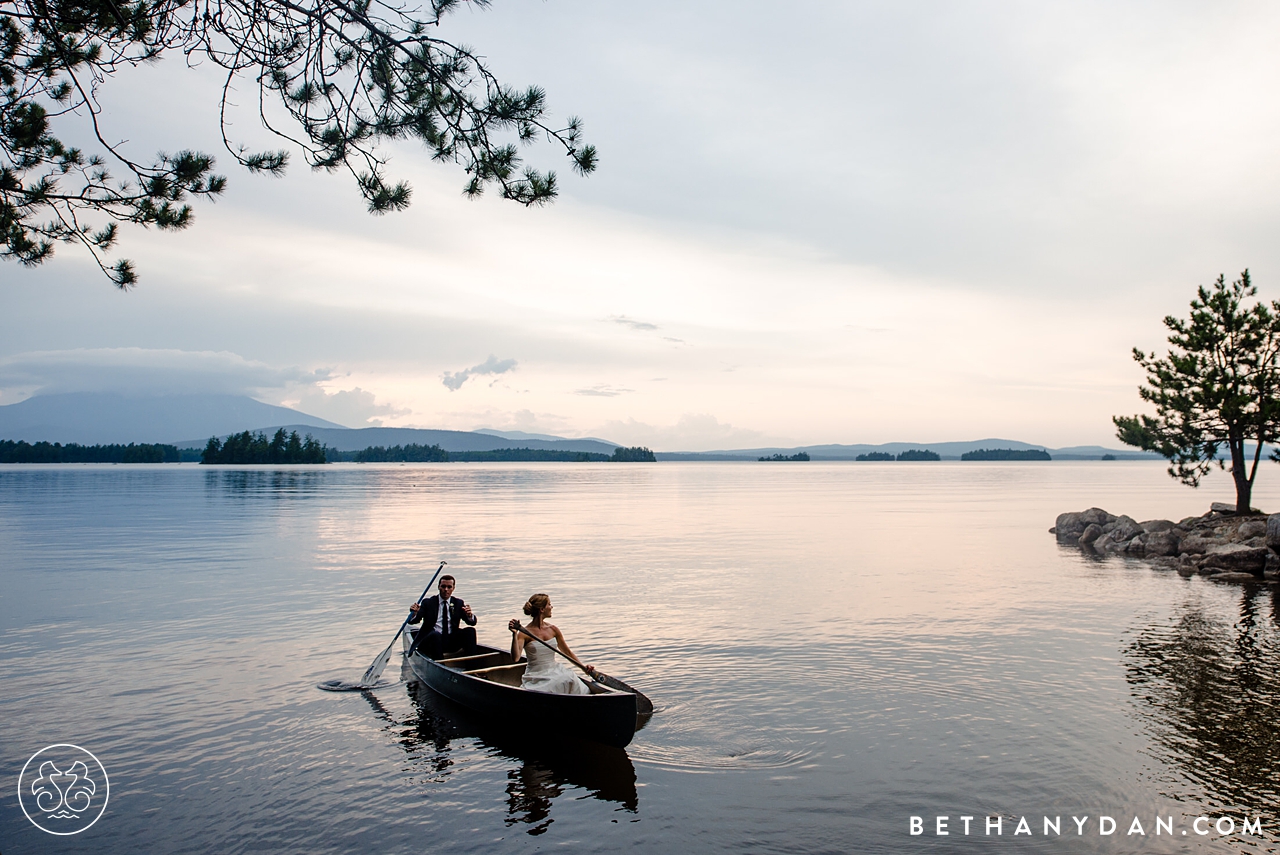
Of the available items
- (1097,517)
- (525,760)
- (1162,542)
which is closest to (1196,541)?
(1162,542)

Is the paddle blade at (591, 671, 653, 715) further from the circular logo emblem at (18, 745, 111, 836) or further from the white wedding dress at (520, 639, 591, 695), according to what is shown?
the circular logo emblem at (18, 745, 111, 836)

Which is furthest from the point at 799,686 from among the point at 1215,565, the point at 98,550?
the point at 98,550

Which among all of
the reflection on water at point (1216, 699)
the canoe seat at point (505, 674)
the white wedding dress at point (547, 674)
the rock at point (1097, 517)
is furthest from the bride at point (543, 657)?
the rock at point (1097, 517)

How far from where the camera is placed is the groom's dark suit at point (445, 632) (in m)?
15.7

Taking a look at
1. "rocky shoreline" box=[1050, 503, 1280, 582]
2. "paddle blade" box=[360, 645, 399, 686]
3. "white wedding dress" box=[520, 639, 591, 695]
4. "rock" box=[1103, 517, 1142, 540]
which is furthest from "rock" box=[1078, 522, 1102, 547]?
"paddle blade" box=[360, 645, 399, 686]

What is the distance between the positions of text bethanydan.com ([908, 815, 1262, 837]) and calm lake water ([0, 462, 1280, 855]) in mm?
61

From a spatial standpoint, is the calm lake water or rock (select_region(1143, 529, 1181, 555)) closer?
the calm lake water

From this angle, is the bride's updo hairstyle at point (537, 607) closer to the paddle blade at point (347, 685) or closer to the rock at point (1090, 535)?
the paddle blade at point (347, 685)

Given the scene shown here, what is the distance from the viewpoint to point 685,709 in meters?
14.1

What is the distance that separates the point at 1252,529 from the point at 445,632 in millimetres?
35303

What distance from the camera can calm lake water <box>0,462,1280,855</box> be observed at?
9883 mm

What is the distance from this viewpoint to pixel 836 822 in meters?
9.82

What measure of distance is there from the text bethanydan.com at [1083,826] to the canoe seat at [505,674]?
7.20 meters

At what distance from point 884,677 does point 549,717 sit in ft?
24.7
